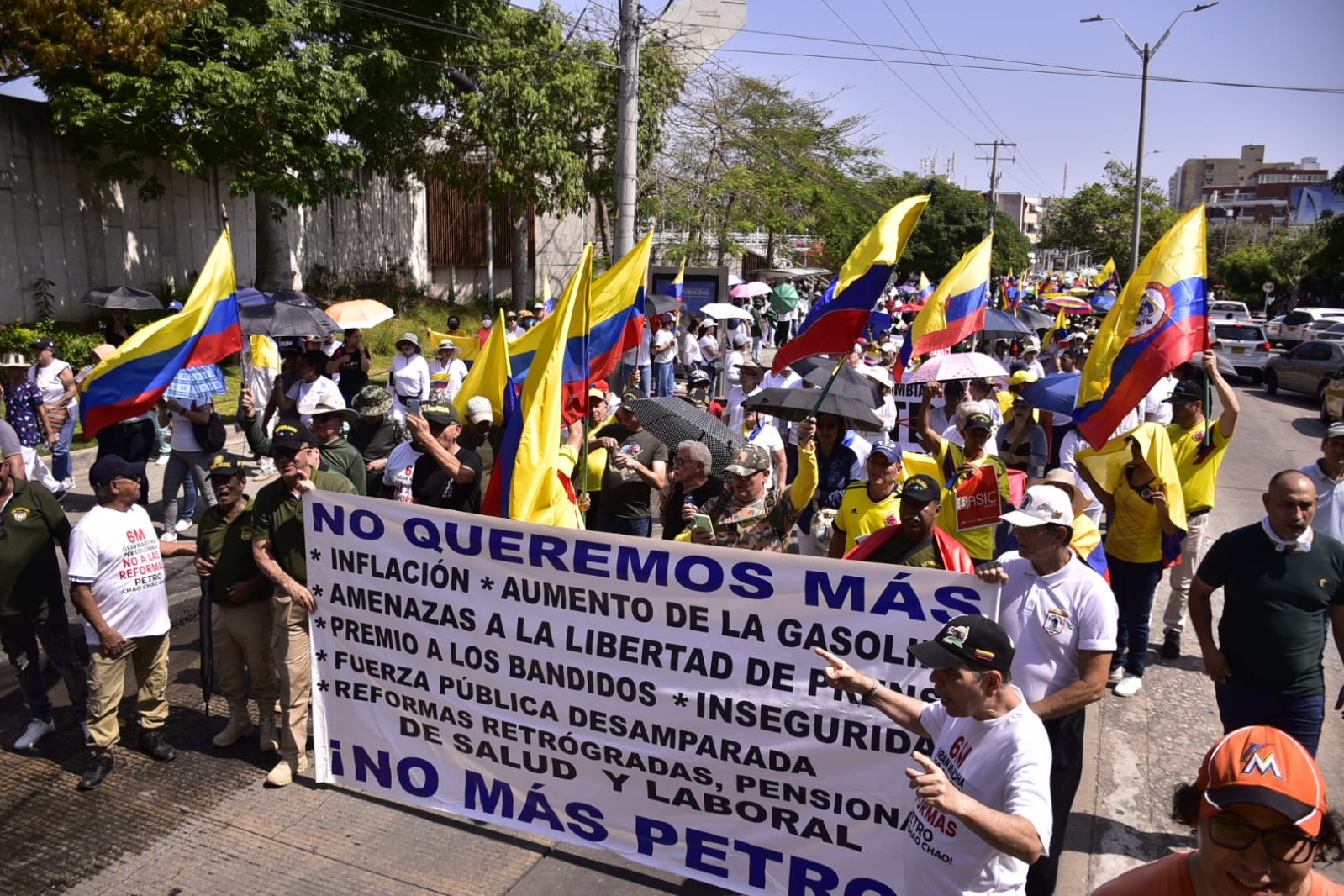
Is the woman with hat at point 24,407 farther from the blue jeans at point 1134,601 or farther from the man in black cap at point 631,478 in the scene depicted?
the blue jeans at point 1134,601

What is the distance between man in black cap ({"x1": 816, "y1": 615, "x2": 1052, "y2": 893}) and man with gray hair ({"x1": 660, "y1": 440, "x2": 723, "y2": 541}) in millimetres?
2672

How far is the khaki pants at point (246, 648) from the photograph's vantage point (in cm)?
539

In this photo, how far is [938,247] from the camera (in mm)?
60219

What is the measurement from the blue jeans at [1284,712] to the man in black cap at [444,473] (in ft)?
14.0

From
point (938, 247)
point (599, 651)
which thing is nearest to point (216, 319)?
point (599, 651)

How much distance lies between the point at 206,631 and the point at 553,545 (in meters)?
2.31

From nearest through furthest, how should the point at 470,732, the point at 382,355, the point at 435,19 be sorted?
the point at 470,732
the point at 435,19
the point at 382,355

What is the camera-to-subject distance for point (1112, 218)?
49531 millimetres

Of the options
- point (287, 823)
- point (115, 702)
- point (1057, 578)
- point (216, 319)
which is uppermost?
point (216, 319)

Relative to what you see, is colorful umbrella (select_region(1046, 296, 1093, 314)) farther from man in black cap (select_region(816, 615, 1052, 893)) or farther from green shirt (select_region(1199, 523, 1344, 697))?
man in black cap (select_region(816, 615, 1052, 893))

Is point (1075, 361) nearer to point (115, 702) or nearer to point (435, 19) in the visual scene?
point (115, 702)

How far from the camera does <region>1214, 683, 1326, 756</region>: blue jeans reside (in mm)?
4277

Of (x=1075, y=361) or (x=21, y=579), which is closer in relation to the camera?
(x=21, y=579)

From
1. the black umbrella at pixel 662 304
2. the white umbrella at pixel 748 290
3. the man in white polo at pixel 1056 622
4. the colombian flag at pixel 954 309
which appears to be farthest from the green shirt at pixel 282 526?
the white umbrella at pixel 748 290
